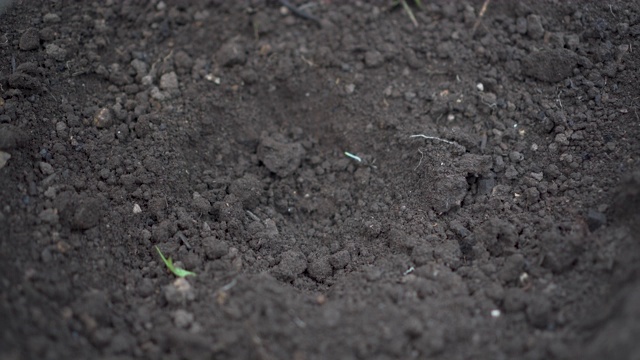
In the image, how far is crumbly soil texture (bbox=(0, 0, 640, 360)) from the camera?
2203 mm

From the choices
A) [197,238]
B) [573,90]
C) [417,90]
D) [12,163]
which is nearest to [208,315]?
[197,238]

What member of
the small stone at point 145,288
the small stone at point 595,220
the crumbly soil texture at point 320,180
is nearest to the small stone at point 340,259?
the crumbly soil texture at point 320,180

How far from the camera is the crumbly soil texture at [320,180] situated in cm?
220

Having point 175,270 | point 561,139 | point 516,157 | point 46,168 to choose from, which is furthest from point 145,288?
point 561,139

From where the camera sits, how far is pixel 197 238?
8.63 feet

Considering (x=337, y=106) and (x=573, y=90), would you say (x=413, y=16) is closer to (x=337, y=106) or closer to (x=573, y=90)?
(x=337, y=106)

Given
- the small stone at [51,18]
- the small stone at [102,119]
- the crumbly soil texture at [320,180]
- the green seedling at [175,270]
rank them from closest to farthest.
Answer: the crumbly soil texture at [320,180] → the green seedling at [175,270] → the small stone at [102,119] → the small stone at [51,18]

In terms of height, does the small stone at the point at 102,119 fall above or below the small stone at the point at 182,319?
above

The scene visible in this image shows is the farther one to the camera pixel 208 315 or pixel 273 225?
pixel 273 225

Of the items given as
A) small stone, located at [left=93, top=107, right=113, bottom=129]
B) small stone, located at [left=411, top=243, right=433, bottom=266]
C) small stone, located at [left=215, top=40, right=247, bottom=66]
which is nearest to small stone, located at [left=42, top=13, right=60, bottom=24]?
small stone, located at [left=93, top=107, right=113, bottom=129]

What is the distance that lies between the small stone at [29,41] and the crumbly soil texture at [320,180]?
1cm

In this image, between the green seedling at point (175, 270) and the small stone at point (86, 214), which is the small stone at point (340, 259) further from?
the small stone at point (86, 214)

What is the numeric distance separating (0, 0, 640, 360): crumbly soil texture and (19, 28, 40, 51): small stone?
0.01m

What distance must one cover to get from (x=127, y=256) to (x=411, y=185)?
138cm
